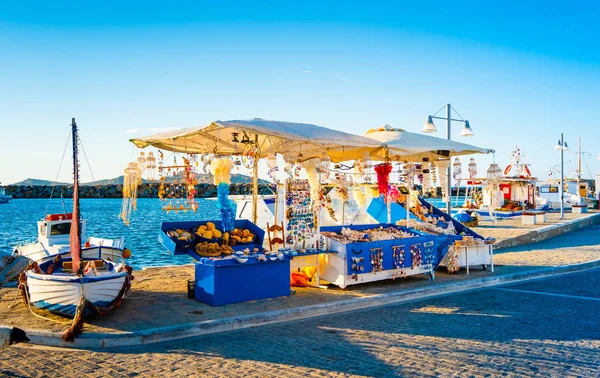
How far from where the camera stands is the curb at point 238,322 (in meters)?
7.58

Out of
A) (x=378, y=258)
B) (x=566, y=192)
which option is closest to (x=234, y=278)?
(x=378, y=258)

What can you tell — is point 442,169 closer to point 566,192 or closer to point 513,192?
point 513,192

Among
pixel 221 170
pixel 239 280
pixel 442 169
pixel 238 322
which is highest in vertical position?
pixel 442 169

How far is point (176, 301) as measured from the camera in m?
9.95

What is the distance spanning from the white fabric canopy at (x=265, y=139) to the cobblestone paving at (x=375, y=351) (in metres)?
3.56

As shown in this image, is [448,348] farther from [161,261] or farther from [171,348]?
[161,261]

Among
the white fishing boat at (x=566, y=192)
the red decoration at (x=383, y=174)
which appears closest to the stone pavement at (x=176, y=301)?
the red decoration at (x=383, y=174)

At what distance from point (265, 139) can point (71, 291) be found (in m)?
5.34

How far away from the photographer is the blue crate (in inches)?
377

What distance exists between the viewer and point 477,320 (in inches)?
357

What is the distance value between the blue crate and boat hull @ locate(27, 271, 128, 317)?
1542mm

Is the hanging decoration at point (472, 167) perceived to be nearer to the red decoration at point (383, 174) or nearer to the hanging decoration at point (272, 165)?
the red decoration at point (383, 174)

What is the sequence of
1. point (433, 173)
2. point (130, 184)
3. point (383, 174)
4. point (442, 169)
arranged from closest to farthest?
point (130, 184)
point (383, 174)
point (442, 169)
point (433, 173)

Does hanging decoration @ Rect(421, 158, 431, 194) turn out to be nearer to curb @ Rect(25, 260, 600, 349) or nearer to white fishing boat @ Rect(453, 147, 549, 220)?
curb @ Rect(25, 260, 600, 349)
